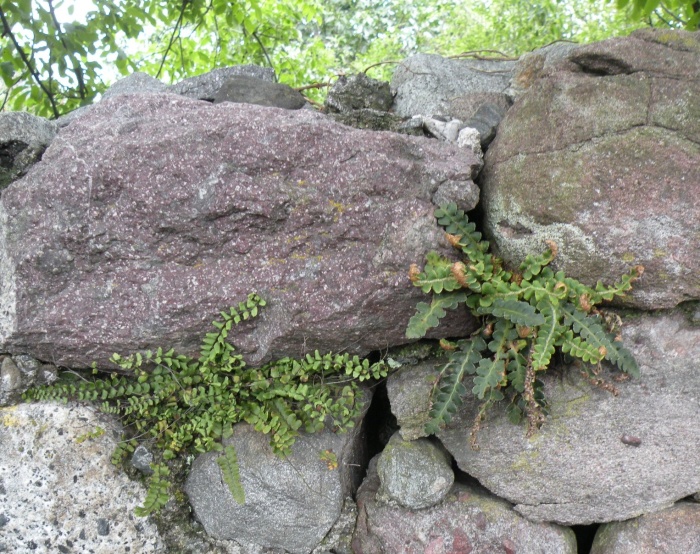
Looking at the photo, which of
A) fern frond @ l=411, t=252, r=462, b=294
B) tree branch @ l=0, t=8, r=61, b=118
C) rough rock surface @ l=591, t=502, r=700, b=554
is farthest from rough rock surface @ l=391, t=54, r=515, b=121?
tree branch @ l=0, t=8, r=61, b=118

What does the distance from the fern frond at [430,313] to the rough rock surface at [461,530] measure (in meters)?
0.93

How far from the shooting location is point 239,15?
570 centimetres

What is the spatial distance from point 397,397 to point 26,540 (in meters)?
1.81

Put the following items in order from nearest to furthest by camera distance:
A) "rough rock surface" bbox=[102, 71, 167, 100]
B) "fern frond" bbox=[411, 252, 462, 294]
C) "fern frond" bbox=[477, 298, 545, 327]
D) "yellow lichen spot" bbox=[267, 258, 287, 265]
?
"fern frond" bbox=[477, 298, 545, 327]
"fern frond" bbox=[411, 252, 462, 294]
"yellow lichen spot" bbox=[267, 258, 287, 265]
"rough rock surface" bbox=[102, 71, 167, 100]

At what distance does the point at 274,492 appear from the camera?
9.78 feet

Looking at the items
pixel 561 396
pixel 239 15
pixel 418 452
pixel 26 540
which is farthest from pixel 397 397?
pixel 239 15

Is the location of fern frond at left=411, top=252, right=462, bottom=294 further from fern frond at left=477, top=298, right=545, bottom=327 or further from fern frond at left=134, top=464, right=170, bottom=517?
fern frond at left=134, top=464, right=170, bottom=517

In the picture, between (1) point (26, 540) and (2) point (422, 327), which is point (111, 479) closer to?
(1) point (26, 540)

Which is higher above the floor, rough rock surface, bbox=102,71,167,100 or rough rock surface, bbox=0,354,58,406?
rough rock surface, bbox=102,71,167,100

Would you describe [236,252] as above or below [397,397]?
above

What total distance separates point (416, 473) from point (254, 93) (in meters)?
2.15

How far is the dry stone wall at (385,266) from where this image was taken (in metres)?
2.68

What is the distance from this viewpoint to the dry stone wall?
2.68 metres

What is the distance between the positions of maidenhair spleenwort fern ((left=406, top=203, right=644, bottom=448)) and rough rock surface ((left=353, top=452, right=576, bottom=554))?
411mm
